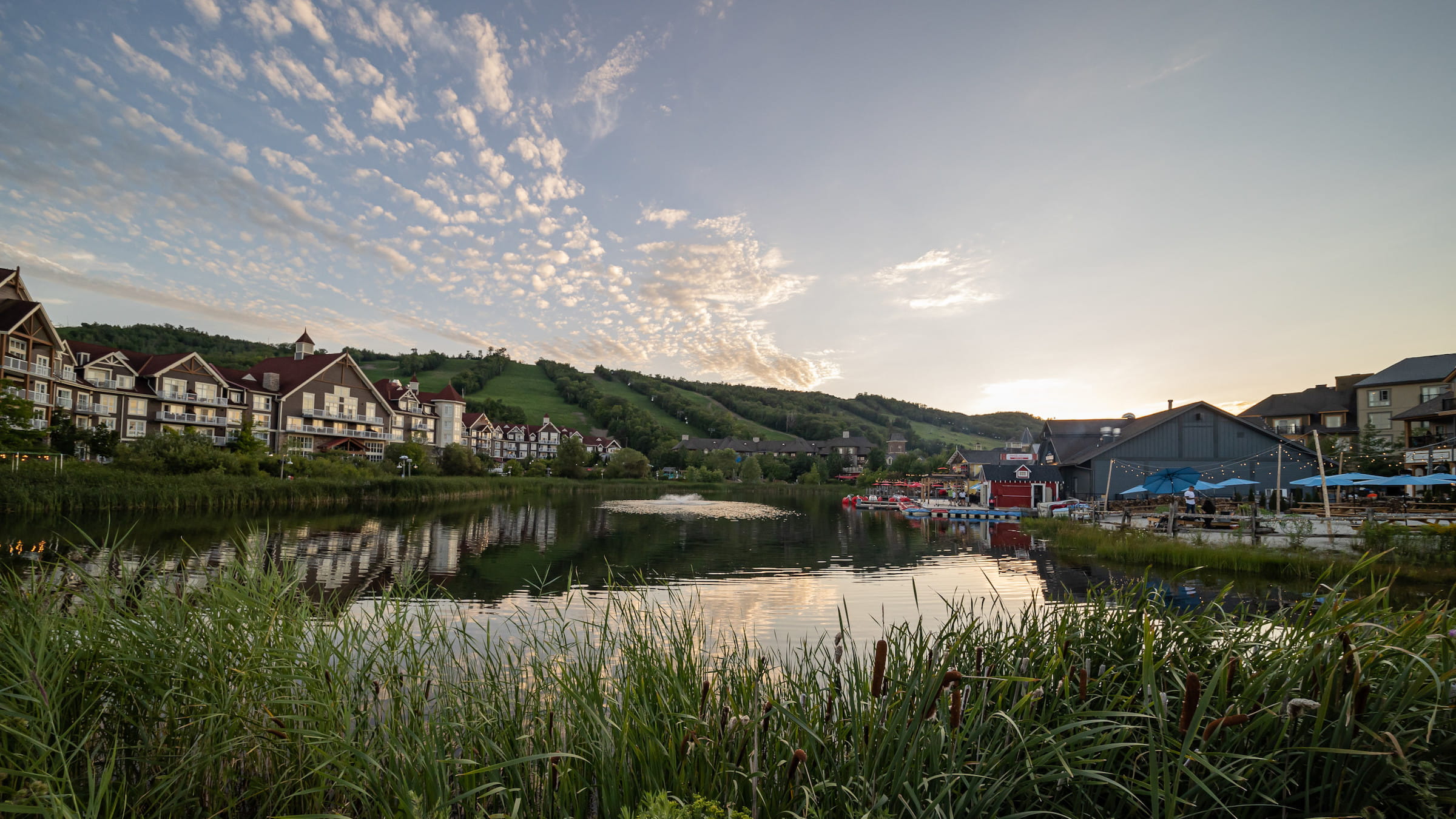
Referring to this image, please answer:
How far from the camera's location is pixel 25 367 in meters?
38.2

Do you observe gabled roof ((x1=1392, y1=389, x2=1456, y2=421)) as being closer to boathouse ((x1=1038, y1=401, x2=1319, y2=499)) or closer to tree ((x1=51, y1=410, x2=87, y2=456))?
boathouse ((x1=1038, y1=401, x2=1319, y2=499))

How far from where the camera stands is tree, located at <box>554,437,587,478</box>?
271ft

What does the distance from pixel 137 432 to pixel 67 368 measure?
8.81 m


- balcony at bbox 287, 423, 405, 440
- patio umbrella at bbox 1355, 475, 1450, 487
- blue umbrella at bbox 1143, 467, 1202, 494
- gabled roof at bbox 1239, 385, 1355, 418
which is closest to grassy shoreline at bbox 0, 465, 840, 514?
balcony at bbox 287, 423, 405, 440

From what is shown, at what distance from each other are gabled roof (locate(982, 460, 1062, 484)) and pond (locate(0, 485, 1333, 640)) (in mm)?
7480

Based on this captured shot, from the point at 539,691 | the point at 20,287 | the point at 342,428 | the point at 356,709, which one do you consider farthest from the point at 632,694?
the point at 342,428

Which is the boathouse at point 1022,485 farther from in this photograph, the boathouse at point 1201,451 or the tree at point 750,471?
the tree at point 750,471

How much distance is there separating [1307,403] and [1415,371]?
27.7 ft

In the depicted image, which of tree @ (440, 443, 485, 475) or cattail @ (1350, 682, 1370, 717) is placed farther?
tree @ (440, 443, 485, 475)

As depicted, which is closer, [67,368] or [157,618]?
[157,618]

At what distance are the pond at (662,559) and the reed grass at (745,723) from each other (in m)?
0.75

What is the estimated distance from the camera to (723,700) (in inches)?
124

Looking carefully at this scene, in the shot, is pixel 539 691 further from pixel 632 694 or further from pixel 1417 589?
pixel 1417 589

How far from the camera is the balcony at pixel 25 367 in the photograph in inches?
1457
